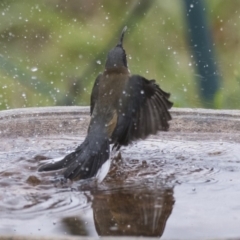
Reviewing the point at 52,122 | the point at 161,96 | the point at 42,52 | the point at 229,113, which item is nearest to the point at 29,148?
the point at 52,122

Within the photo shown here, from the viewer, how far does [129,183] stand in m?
3.00

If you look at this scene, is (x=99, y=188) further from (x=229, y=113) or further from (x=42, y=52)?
(x=42, y=52)

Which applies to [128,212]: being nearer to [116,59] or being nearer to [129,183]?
[129,183]

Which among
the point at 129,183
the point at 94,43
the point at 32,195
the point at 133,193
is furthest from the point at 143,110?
the point at 94,43

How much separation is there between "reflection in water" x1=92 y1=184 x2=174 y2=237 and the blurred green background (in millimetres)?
2882

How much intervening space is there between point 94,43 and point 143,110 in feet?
8.57

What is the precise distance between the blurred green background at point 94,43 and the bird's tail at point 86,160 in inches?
93.8

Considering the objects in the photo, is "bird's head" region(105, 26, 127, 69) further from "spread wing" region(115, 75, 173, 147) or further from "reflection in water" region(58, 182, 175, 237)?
"reflection in water" region(58, 182, 175, 237)

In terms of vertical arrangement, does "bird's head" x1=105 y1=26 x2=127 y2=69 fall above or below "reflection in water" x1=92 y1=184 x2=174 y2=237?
above

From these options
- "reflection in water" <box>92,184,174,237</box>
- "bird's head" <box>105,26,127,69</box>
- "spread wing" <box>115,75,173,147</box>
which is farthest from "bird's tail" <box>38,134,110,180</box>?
"bird's head" <box>105,26,127,69</box>

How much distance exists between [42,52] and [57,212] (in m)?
3.87

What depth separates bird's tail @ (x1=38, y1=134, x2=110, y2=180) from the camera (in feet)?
10.1

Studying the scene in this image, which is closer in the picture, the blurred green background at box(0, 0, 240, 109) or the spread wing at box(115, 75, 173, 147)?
the spread wing at box(115, 75, 173, 147)

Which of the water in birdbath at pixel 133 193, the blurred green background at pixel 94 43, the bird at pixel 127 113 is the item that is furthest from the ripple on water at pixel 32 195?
the blurred green background at pixel 94 43
